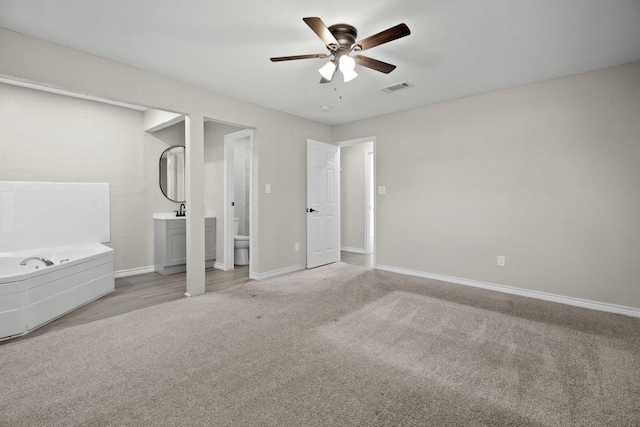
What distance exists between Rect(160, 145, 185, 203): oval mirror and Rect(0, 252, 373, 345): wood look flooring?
1.37 m

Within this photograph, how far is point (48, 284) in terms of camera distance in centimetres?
281

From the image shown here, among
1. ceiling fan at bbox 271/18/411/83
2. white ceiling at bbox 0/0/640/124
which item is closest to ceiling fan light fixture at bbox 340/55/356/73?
ceiling fan at bbox 271/18/411/83

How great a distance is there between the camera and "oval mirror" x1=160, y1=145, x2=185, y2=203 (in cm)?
503

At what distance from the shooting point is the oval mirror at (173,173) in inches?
198

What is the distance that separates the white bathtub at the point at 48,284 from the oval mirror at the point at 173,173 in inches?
53.0

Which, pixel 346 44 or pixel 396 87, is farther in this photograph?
pixel 396 87

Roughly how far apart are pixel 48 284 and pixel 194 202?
4.98ft

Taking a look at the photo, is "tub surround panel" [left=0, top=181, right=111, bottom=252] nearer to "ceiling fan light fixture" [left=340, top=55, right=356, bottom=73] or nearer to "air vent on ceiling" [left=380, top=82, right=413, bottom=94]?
"ceiling fan light fixture" [left=340, top=55, right=356, bottom=73]

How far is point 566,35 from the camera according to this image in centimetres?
244

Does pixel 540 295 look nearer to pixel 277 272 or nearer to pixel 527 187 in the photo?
pixel 527 187

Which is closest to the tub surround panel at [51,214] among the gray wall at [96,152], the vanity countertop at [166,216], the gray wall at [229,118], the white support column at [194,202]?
the gray wall at [96,152]

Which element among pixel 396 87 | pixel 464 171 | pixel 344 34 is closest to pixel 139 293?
pixel 344 34

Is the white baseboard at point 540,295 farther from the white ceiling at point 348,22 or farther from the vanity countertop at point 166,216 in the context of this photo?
the vanity countertop at point 166,216

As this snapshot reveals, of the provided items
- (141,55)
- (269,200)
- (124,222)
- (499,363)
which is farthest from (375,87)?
(124,222)
